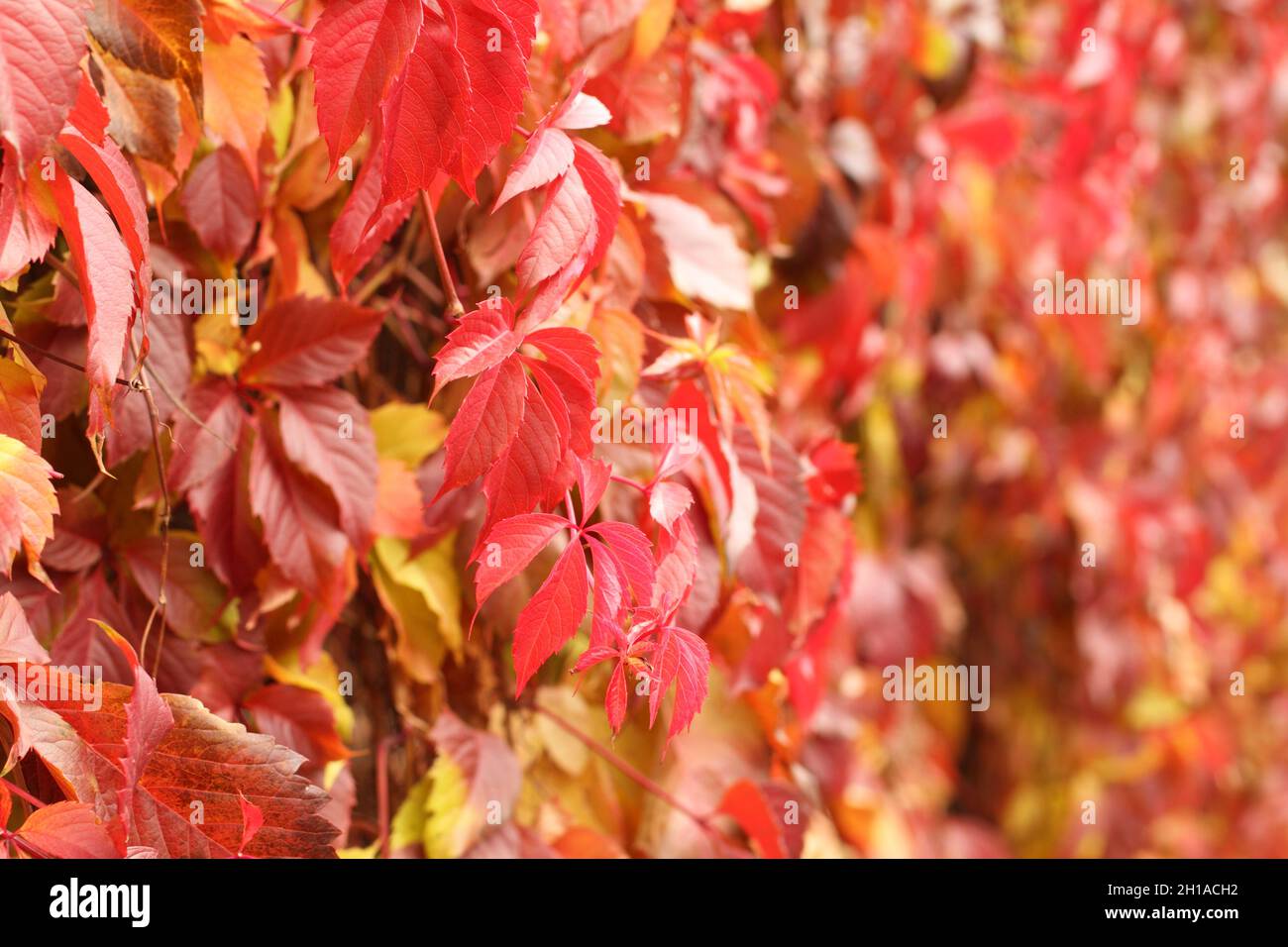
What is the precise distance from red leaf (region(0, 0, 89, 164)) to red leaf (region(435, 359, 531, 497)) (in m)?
0.21

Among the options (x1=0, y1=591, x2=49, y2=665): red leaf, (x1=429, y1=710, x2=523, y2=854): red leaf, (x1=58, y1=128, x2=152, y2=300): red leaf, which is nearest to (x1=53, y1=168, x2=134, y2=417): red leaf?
(x1=58, y1=128, x2=152, y2=300): red leaf

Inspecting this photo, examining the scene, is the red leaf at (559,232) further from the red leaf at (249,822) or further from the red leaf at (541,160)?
the red leaf at (249,822)

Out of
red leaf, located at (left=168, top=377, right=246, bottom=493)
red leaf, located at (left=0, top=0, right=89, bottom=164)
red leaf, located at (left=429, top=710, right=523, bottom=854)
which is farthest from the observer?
red leaf, located at (left=429, top=710, right=523, bottom=854)

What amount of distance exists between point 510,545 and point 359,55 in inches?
9.6

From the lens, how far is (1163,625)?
1.87m

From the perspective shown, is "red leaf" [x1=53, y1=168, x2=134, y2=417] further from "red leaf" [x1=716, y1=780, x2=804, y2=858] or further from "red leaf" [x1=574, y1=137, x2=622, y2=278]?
"red leaf" [x1=716, y1=780, x2=804, y2=858]

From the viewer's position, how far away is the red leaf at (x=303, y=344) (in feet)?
2.35

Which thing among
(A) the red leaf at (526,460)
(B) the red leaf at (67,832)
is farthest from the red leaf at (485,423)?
(B) the red leaf at (67,832)

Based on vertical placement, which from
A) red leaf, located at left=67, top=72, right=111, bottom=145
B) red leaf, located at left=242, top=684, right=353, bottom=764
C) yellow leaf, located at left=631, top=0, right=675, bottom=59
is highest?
yellow leaf, located at left=631, top=0, right=675, bottom=59

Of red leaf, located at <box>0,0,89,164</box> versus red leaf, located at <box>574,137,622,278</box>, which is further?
red leaf, located at <box>574,137,622,278</box>

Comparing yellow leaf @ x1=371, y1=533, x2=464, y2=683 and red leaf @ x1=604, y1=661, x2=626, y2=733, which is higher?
yellow leaf @ x1=371, y1=533, x2=464, y2=683

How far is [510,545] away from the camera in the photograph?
0.57 meters

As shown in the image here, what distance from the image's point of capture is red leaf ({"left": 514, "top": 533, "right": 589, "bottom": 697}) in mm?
586
